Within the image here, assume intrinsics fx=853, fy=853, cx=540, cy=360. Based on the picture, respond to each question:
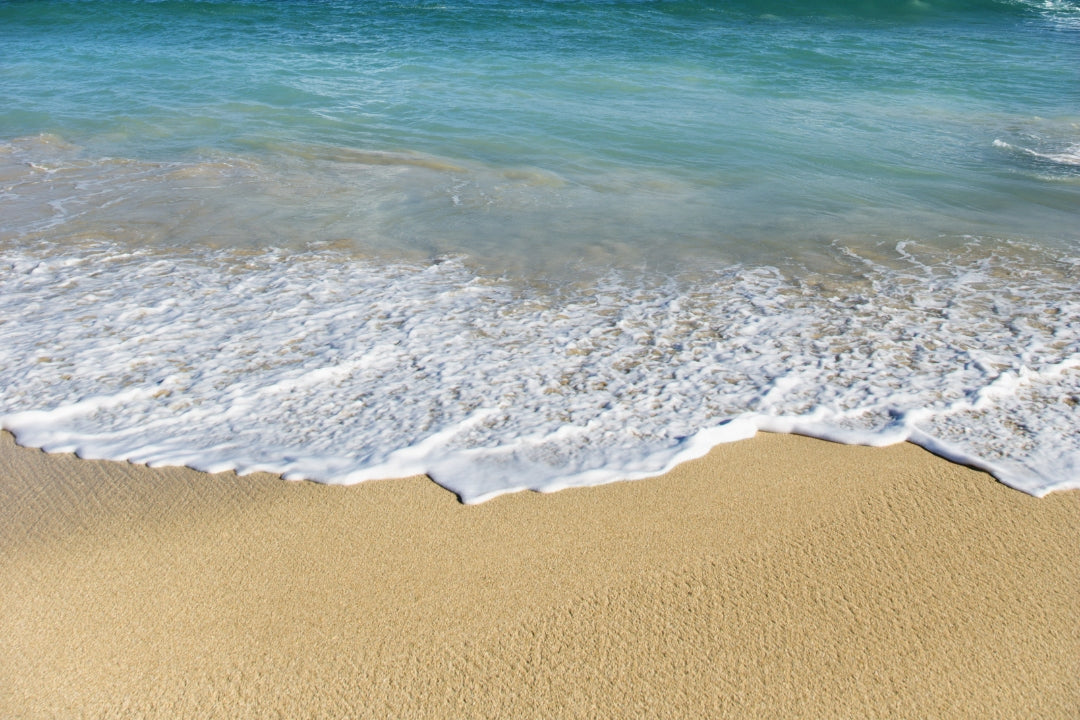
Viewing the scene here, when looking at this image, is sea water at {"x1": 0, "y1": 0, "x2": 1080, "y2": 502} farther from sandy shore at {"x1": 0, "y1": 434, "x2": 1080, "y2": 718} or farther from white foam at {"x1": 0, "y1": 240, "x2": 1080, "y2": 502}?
sandy shore at {"x1": 0, "y1": 434, "x2": 1080, "y2": 718}

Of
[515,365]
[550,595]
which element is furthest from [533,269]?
[550,595]

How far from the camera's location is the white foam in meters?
2.99

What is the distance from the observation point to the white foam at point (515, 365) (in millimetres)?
2994

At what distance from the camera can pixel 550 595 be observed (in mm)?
2348

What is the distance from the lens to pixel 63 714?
2.01 metres

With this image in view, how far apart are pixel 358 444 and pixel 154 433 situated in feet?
2.49

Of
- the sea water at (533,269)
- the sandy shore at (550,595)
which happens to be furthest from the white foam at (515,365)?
the sandy shore at (550,595)

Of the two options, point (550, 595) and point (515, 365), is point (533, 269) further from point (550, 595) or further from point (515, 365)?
point (550, 595)

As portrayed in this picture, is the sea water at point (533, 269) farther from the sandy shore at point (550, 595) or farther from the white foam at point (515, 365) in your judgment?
the sandy shore at point (550, 595)

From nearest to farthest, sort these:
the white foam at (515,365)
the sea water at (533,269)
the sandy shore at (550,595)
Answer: the sandy shore at (550,595), the white foam at (515,365), the sea water at (533,269)

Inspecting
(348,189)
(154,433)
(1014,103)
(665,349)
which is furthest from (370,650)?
(1014,103)

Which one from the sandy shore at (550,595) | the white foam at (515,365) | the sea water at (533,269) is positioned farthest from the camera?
the sea water at (533,269)

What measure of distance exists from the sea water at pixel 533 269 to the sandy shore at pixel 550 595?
19cm

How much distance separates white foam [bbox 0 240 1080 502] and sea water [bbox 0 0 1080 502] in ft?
0.05
